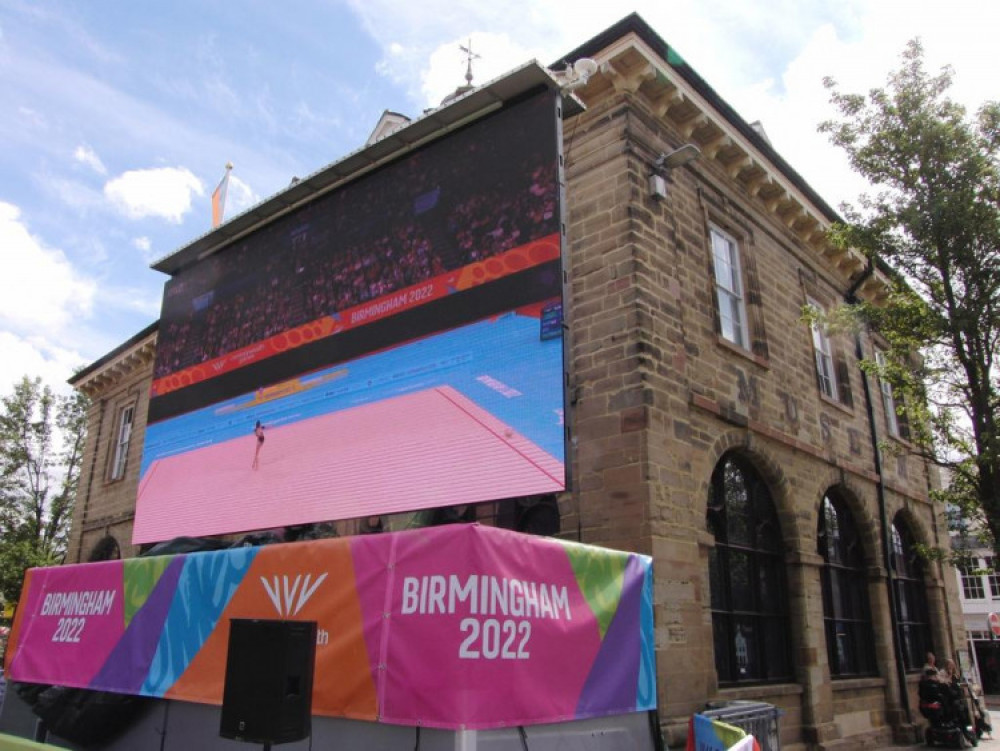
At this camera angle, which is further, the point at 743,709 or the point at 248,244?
the point at 248,244

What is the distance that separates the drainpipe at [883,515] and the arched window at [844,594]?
503 millimetres

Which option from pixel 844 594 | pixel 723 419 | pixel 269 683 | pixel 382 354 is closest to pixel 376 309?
pixel 382 354

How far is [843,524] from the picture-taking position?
12555 millimetres

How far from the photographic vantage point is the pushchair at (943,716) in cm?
1159

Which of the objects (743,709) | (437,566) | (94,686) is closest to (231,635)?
(437,566)

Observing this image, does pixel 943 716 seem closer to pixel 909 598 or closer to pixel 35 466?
pixel 909 598

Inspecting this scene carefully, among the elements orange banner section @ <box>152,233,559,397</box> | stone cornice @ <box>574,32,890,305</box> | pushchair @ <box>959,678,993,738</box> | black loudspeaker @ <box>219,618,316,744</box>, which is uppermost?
stone cornice @ <box>574,32,890,305</box>

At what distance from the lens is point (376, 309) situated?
8.79m

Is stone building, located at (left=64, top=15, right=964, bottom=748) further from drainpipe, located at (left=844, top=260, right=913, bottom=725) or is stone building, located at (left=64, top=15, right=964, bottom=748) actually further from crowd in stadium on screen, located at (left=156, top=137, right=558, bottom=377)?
crowd in stadium on screen, located at (left=156, top=137, right=558, bottom=377)

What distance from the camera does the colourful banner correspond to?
4.71 m

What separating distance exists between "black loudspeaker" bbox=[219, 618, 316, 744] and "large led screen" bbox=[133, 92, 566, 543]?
2856mm

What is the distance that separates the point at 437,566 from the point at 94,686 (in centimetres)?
419

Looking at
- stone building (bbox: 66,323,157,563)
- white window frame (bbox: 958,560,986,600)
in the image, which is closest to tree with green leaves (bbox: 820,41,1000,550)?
stone building (bbox: 66,323,157,563)

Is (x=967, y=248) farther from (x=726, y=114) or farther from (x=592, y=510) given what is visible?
(x=592, y=510)
